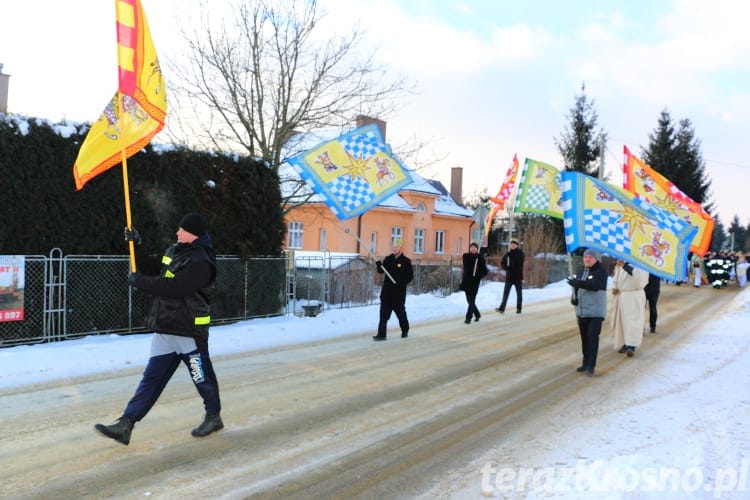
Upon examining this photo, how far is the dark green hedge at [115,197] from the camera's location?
9555 mm

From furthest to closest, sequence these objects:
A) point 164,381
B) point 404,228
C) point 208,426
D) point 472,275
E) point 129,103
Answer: point 404,228 → point 472,275 → point 129,103 → point 208,426 → point 164,381

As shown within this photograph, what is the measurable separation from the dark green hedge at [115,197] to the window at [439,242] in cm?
3003

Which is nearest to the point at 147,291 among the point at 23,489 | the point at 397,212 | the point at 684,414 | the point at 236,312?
the point at 23,489

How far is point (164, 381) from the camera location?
509 centimetres

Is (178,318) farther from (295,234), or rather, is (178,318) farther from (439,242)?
(439,242)

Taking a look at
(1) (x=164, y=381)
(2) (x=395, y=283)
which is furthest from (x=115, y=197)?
(1) (x=164, y=381)

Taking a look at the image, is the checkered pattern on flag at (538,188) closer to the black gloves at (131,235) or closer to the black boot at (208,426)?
the black boot at (208,426)

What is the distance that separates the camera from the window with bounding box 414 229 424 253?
1606 inches

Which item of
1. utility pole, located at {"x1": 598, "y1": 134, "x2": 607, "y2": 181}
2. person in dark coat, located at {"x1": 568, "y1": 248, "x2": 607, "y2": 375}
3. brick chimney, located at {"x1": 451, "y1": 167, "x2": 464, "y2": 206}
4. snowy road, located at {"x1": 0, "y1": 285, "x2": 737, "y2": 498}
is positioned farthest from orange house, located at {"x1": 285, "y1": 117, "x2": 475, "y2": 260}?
person in dark coat, located at {"x1": 568, "y1": 248, "x2": 607, "y2": 375}

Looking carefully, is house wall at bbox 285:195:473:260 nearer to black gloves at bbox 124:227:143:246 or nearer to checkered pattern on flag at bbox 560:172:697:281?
checkered pattern on flag at bbox 560:172:697:281

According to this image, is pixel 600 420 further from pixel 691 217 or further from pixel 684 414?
pixel 691 217

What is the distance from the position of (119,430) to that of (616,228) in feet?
23.9

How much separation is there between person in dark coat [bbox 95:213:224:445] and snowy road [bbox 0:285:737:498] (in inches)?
13.5

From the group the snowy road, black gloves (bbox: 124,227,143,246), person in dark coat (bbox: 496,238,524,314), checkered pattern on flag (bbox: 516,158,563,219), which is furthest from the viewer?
checkered pattern on flag (bbox: 516,158,563,219)
